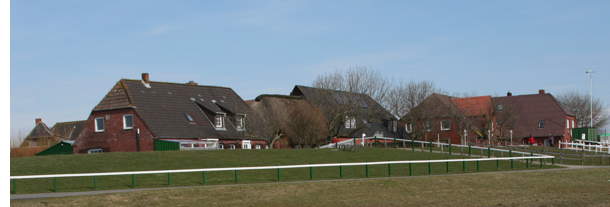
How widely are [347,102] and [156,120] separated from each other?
19.4 m

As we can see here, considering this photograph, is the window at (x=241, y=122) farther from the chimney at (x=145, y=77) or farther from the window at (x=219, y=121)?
the chimney at (x=145, y=77)

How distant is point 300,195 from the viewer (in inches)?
903

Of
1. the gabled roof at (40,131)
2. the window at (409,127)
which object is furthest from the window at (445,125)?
the gabled roof at (40,131)

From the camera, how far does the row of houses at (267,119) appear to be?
5238 centimetres

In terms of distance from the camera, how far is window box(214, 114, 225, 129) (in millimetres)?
57338

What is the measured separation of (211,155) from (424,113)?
35889 mm

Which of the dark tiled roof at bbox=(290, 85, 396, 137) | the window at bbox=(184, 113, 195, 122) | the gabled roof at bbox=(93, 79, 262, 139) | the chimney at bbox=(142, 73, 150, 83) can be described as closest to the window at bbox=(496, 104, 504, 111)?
the dark tiled roof at bbox=(290, 85, 396, 137)

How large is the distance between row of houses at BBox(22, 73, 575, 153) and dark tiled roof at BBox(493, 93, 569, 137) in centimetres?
11

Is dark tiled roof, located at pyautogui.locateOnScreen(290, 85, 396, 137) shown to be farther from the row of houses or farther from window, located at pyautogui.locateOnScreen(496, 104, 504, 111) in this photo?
window, located at pyautogui.locateOnScreen(496, 104, 504, 111)

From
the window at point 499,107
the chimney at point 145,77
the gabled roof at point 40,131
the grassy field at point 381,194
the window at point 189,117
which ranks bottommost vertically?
the grassy field at point 381,194

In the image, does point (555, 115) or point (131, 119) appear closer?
point (131, 119)

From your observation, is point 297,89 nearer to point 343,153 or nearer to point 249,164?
point 343,153

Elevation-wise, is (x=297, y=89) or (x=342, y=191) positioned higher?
(x=297, y=89)
